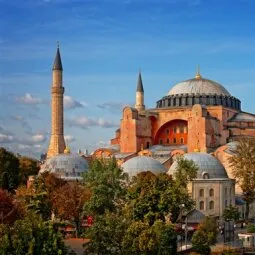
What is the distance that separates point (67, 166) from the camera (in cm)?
5044

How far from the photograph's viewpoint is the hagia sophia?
52844 millimetres

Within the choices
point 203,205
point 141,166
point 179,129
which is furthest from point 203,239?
point 179,129

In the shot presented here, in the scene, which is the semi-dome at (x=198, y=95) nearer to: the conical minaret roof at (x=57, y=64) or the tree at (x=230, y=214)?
the conical minaret roof at (x=57, y=64)

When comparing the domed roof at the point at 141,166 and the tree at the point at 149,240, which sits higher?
the domed roof at the point at 141,166

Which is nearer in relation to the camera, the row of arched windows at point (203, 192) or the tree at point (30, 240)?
the tree at point (30, 240)

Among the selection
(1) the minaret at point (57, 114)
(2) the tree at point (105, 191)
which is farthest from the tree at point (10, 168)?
(2) the tree at point (105, 191)

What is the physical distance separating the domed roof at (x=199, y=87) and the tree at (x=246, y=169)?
13.5 m

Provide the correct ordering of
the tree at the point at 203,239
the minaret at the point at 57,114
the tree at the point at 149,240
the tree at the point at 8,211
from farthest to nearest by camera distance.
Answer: the minaret at the point at 57,114
the tree at the point at 8,211
the tree at the point at 203,239
the tree at the point at 149,240

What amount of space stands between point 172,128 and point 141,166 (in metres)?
14.6

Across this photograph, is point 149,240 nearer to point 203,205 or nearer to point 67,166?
point 203,205

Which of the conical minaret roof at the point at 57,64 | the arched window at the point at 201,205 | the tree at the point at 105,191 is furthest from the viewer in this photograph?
the conical minaret roof at the point at 57,64

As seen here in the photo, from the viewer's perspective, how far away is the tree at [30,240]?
2391 cm

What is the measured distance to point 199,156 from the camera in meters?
46.3

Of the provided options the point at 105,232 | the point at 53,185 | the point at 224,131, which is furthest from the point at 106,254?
the point at 224,131
